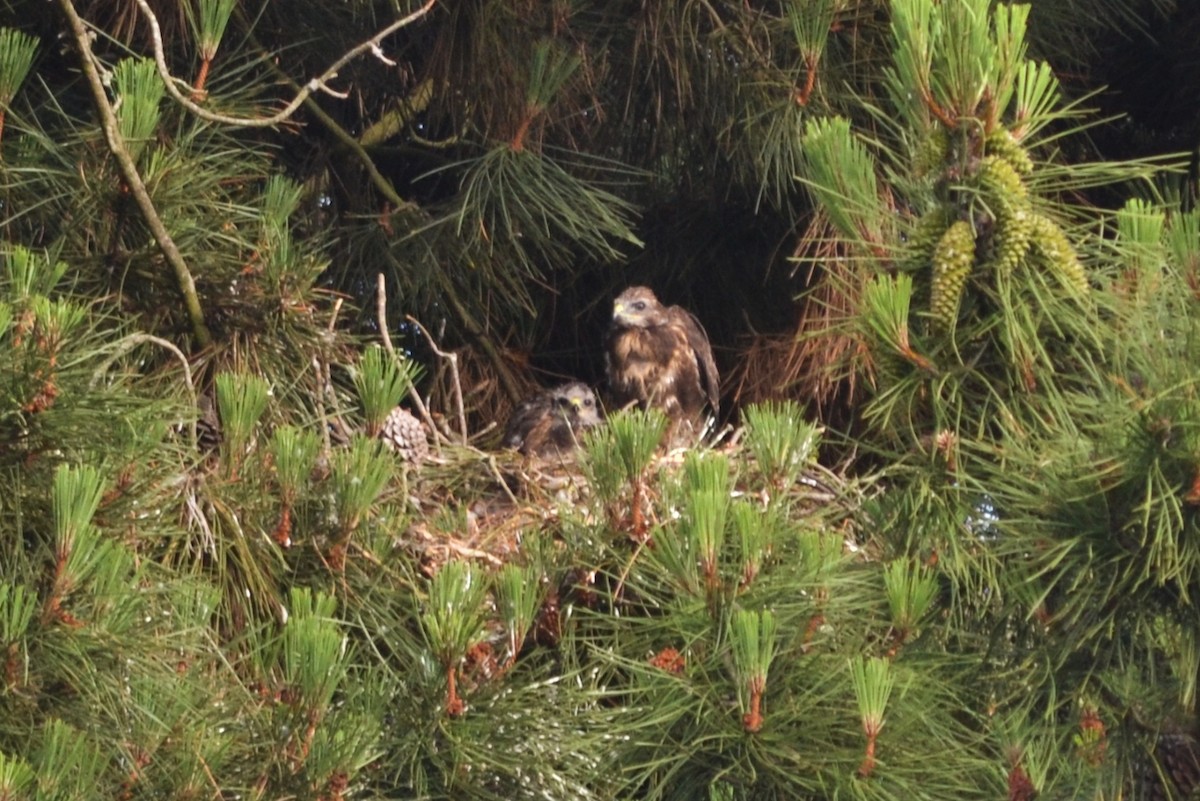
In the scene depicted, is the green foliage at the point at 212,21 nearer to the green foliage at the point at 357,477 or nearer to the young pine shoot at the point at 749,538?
the green foliage at the point at 357,477

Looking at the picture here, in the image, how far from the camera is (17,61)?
4.16 metres

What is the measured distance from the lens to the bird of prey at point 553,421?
18.3 feet

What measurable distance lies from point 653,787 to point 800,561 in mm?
442

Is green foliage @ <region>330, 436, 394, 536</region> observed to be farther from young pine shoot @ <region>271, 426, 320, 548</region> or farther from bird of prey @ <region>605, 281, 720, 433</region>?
bird of prey @ <region>605, 281, 720, 433</region>

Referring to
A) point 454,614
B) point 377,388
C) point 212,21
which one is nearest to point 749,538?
point 454,614

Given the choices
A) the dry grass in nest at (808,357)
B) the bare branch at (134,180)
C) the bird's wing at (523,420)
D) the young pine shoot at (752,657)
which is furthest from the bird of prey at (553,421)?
the young pine shoot at (752,657)

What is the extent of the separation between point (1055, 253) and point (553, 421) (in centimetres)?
291

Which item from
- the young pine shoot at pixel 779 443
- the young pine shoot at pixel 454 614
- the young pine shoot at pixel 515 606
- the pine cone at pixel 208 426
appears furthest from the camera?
the pine cone at pixel 208 426

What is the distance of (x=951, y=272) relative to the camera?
9.37 feet

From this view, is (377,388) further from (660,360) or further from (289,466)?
(660,360)

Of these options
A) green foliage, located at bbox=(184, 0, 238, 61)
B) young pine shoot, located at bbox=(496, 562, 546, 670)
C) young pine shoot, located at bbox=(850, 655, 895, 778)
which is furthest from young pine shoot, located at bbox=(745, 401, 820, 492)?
green foliage, located at bbox=(184, 0, 238, 61)

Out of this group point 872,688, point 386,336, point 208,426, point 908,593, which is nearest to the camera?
point 872,688

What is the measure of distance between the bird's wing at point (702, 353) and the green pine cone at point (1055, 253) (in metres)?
3.14

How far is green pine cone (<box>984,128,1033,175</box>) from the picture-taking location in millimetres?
2852
